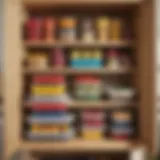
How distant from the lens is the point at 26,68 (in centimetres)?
214

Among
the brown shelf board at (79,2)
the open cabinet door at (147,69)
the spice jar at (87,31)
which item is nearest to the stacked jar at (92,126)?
the open cabinet door at (147,69)

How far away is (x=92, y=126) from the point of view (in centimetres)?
212

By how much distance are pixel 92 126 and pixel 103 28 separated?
679mm

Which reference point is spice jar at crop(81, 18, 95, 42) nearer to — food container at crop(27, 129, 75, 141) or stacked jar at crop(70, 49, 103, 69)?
stacked jar at crop(70, 49, 103, 69)

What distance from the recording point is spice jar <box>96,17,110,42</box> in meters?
2.13

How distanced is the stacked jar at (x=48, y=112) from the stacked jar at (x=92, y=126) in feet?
0.37

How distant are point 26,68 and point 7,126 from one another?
42cm

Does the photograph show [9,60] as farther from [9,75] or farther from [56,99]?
[56,99]

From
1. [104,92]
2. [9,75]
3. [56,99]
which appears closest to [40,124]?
[56,99]

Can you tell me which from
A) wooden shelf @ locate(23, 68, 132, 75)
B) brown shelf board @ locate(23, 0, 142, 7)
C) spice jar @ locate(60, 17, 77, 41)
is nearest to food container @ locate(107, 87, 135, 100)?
wooden shelf @ locate(23, 68, 132, 75)

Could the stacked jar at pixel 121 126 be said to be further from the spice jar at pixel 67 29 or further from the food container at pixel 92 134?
the spice jar at pixel 67 29

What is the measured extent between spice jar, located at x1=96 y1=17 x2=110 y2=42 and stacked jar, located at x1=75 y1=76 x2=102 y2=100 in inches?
11.7

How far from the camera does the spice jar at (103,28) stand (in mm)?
2127

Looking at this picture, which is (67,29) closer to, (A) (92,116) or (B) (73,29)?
(B) (73,29)
